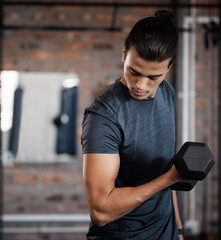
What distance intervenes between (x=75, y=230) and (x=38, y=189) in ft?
2.38

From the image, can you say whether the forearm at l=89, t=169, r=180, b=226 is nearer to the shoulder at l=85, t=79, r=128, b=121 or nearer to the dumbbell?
the dumbbell

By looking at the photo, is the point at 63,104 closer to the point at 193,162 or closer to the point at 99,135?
the point at 99,135

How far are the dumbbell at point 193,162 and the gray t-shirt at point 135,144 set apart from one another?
0.22m

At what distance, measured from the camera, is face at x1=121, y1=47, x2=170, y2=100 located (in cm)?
102

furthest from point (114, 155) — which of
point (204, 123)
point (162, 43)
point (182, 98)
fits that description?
point (204, 123)

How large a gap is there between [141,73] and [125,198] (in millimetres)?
435

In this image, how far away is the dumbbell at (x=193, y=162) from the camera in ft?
3.01

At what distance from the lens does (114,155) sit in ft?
3.49

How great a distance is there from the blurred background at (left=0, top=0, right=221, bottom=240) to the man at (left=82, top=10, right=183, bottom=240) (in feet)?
8.34

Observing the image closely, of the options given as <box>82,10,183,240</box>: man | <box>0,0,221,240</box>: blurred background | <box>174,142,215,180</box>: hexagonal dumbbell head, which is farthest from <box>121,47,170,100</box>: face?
<box>0,0,221,240</box>: blurred background

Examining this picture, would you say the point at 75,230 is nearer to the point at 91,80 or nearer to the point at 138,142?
the point at 91,80

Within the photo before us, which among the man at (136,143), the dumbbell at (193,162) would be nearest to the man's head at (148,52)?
the man at (136,143)

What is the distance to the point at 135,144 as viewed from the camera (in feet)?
3.71

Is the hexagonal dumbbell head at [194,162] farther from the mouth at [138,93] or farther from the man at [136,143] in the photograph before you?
the mouth at [138,93]
